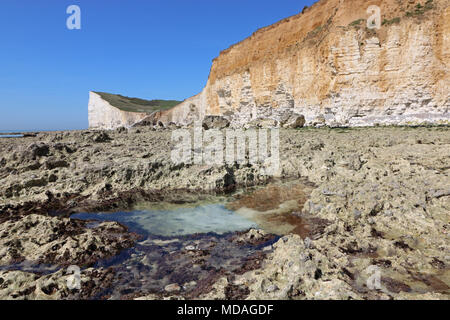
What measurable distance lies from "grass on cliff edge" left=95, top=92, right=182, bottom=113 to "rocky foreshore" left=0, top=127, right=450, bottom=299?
5684cm

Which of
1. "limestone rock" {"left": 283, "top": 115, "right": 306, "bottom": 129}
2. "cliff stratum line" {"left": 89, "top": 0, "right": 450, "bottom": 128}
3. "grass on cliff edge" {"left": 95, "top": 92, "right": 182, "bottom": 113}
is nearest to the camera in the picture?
"cliff stratum line" {"left": 89, "top": 0, "right": 450, "bottom": 128}

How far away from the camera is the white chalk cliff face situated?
59062mm

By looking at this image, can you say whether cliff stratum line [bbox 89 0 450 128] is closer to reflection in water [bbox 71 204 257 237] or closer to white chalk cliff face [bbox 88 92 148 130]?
reflection in water [bbox 71 204 257 237]

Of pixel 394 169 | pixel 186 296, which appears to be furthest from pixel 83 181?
pixel 394 169

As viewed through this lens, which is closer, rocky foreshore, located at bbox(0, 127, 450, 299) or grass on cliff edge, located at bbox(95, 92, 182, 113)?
rocky foreshore, located at bbox(0, 127, 450, 299)

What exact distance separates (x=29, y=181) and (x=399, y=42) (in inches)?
1051

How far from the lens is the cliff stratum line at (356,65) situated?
1939cm

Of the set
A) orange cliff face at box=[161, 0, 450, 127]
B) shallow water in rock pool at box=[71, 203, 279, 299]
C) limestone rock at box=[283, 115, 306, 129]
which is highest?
orange cliff face at box=[161, 0, 450, 127]

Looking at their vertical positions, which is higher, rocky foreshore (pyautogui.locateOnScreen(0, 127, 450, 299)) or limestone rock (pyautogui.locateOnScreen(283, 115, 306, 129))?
limestone rock (pyautogui.locateOnScreen(283, 115, 306, 129))

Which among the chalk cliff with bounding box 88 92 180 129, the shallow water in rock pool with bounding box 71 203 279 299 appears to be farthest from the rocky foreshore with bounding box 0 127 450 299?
the chalk cliff with bounding box 88 92 180 129

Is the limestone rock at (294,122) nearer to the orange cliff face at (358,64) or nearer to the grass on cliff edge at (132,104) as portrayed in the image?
the orange cliff face at (358,64)

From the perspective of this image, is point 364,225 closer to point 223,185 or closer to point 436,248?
point 436,248
